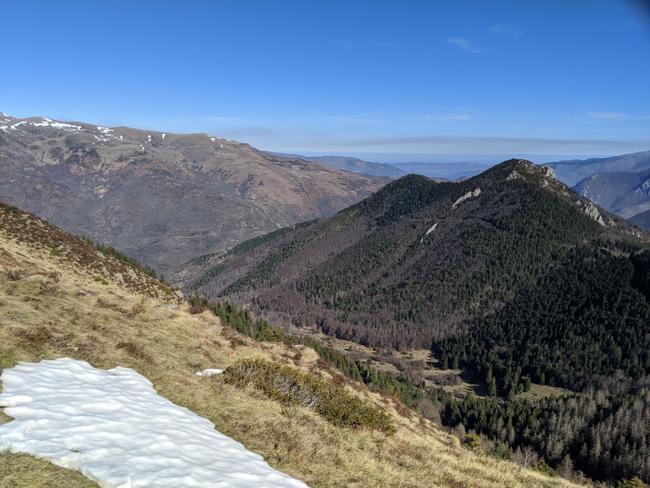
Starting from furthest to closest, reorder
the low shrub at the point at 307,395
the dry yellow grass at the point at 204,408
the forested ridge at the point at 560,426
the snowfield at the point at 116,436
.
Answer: the forested ridge at the point at 560,426 → the low shrub at the point at 307,395 → the dry yellow grass at the point at 204,408 → the snowfield at the point at 116,436

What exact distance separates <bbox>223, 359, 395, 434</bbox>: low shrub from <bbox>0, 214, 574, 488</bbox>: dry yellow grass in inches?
33.9

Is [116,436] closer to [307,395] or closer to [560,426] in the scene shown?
[307,395]

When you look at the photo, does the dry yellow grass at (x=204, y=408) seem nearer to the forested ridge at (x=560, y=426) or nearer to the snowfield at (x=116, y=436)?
the snowfield at (x=116, y=436)

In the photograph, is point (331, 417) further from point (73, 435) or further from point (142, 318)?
point (142, 318)

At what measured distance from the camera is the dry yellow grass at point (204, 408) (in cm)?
1747

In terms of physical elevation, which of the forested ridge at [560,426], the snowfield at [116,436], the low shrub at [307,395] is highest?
the snowfield at [116,436]

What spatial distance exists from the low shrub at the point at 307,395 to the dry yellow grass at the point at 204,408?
86 cm

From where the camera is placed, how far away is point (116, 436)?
15594mm

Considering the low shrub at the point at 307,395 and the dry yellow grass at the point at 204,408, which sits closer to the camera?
the dry yellow grass at the point at 204,408

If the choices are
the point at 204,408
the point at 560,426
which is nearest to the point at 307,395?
the point at 204,408

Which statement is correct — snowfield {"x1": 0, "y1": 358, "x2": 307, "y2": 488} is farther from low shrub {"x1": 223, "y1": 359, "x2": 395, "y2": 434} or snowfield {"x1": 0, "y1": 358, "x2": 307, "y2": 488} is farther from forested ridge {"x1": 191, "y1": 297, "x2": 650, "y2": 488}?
forested ridge {"x1": 191, "y1": 297, "x2": 650, "y2": 488}

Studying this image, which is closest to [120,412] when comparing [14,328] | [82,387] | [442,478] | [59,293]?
[82,387]

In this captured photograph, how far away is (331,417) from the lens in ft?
79.8

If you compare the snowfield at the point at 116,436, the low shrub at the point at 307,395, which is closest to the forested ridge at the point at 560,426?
the low shrub at the point at 307,395
